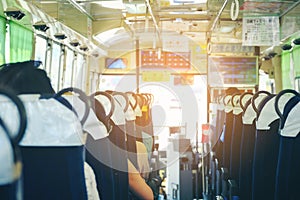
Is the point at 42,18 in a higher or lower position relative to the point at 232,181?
higher

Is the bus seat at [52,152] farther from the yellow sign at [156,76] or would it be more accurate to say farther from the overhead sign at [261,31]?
the yellow sign at [156,76]

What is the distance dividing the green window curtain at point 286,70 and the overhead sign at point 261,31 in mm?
1443

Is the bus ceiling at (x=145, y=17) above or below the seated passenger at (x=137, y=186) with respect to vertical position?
above

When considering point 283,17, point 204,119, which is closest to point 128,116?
point 283,17

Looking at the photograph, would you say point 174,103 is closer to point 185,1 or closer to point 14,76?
point 185,1

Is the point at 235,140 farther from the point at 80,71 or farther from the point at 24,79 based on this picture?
the point at 80,71

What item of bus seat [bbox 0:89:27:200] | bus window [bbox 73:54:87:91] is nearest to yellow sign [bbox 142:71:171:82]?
bus window [bbox 73:54:87:91]

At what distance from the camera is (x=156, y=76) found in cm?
666

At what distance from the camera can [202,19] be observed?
518 cm

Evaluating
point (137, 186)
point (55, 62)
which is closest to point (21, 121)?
point (137, 186)

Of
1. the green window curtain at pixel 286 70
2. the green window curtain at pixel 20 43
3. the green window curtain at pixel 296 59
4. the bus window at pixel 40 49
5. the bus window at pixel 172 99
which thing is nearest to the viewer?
the green window curtain at pixel 20 43

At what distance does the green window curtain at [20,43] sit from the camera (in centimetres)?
372

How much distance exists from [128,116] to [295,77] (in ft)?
10.2

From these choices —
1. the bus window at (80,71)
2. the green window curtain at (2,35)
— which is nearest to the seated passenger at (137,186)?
the green window curtain at (2,35)
